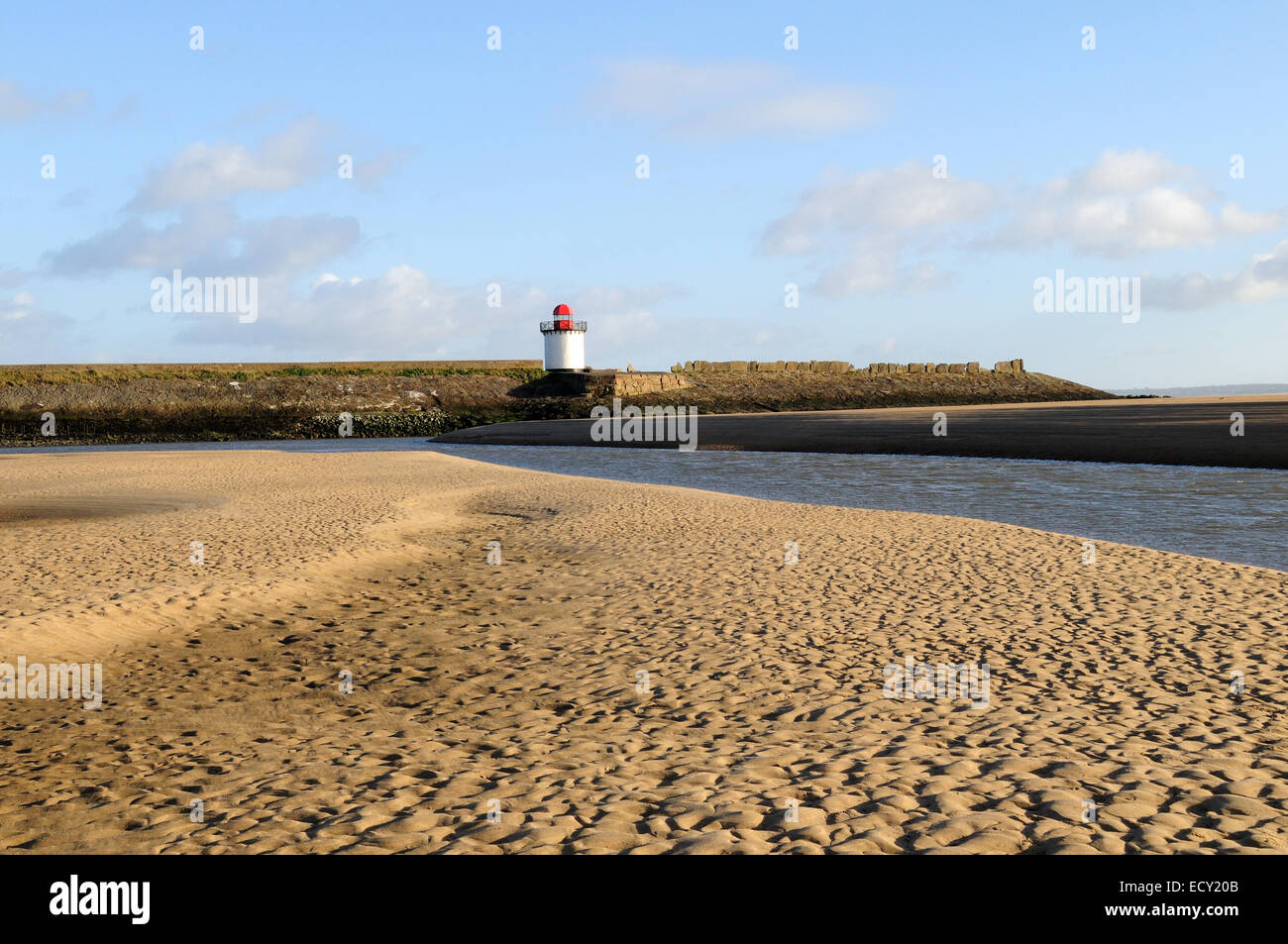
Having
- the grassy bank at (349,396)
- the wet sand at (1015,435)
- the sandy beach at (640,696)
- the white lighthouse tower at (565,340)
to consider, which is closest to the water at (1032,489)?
the wet sand at (1015,435)

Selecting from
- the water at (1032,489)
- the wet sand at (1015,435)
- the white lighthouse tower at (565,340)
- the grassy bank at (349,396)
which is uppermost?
the white lighthouse tower at (565,340)

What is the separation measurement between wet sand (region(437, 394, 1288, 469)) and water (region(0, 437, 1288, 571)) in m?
1.70

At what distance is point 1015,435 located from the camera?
3534 cm

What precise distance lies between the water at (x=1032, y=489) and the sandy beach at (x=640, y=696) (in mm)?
2299

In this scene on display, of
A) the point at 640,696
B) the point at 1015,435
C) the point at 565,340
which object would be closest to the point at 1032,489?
the point at 1015,435

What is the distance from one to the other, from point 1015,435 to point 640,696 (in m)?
31.5

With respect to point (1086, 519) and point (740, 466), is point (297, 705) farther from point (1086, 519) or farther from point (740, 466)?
point (740, 466)

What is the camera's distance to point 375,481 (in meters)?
24.2

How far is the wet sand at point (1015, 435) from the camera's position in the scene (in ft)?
93.4

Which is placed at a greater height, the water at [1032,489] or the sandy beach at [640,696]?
the water at [1032,489]

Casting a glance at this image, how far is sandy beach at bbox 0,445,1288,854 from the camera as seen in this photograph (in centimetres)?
494

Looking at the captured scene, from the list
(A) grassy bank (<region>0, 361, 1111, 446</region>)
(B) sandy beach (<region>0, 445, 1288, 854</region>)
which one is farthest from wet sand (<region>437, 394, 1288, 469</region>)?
(B) sandy beach (<region>0, 445, 1288, 854</region>)

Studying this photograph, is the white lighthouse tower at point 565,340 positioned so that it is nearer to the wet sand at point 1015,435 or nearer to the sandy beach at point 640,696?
the wet sand at point 1015,435

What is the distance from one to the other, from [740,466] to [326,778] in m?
25.5
